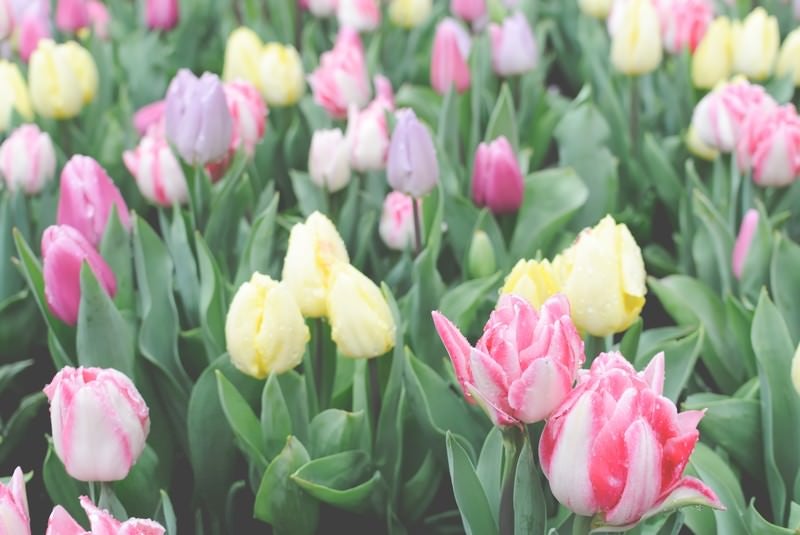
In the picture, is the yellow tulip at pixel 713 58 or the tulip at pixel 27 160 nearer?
the tulip at pixel 27 160

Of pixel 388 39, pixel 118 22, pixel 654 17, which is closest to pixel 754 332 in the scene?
pixel 654 17

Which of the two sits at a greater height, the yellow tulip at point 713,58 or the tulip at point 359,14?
the tulip at point 359,14

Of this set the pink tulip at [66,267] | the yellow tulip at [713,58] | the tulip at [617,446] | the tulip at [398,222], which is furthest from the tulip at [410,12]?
the tulip at [617,446]

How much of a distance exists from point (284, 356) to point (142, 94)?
131 centimetres

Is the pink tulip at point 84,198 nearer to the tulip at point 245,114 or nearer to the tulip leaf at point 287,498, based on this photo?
the tulip at point 245,114

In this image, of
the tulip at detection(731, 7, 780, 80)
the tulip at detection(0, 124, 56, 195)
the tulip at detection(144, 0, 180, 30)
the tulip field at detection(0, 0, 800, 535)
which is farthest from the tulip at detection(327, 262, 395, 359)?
the tulip at detection(144, 0, 180, 30)

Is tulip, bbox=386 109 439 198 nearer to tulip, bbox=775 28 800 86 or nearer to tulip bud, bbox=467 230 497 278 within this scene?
tulip bud, bbox=467 230 497 278

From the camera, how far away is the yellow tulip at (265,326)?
1.08 metres

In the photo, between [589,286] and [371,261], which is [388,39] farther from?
[589,286]

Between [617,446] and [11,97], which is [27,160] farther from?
[617,446]

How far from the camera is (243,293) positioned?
1.09 meters

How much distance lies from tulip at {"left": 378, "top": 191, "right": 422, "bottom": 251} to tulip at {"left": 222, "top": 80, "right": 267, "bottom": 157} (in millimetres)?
231

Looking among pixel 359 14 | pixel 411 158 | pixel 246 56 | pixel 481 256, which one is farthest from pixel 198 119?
pixel 359 14

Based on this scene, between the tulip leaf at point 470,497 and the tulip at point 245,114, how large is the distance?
2.50ft
